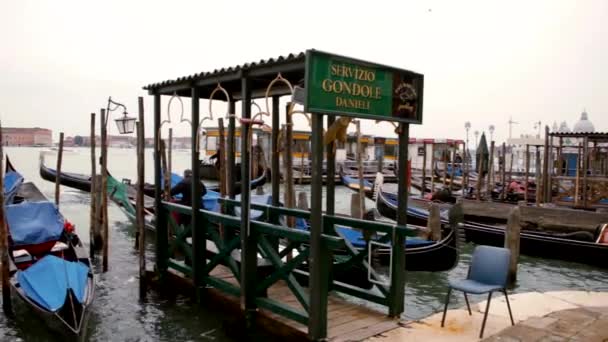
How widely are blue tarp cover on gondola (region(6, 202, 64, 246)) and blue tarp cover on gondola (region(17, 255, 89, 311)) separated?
116 cm

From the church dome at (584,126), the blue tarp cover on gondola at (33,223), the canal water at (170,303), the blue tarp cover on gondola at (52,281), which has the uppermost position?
the church dome at (584,126)

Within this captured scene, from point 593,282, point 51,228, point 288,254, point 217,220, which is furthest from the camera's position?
point 593,282

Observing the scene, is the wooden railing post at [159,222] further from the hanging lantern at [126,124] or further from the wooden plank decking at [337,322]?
the hanging lantern at [126,124]

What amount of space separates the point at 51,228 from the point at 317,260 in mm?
5084

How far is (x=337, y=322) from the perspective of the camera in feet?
14.6

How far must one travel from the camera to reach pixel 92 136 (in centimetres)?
948

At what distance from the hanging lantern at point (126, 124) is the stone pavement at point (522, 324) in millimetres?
5631

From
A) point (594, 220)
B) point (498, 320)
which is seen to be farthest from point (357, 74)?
point (594, 220)

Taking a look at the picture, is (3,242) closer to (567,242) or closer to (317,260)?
(317,260)

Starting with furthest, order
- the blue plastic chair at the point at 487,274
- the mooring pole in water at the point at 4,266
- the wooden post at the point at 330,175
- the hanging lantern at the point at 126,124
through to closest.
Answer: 1. the hanging lantern at the point at 126,124
2. the mooring pole in water at the point at 4,266
3. the wooden post at the point at 330,175
4. the blue plastic chair at the point at 487,274

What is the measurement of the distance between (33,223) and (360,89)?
18.6ft

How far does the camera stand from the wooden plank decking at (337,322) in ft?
13.7

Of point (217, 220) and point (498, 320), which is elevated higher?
point (217, 220)

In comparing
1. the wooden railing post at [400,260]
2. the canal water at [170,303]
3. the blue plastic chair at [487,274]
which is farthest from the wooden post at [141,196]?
the blue plastic chair at [487,274]
